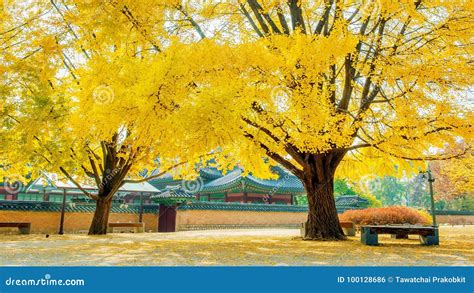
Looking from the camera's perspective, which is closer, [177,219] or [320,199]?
[320,199]

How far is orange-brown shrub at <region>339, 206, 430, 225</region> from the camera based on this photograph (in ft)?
51.0

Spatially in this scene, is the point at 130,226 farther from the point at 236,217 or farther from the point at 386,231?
the point at 386,231

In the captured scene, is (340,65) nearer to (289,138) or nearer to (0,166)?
(289,138)

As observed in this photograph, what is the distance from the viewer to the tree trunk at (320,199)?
1066 centimetres

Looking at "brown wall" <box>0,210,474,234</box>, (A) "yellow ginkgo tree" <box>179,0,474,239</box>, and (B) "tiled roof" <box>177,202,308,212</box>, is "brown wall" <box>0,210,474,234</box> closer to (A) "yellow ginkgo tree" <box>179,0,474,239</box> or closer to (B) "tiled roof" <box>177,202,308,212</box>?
(B) "tiled roof" <box>177,202,308,212</box>

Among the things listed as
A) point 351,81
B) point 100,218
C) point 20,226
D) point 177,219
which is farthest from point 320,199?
point 177,219

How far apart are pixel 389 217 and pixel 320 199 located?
6.25 meters

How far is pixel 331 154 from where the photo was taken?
1075cm

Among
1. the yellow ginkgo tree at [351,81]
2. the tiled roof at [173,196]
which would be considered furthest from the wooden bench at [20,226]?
the yellow ginkgo tree at [351,81]

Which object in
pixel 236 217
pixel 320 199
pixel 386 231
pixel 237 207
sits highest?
pixel 320 199

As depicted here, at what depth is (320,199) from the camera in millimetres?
10773

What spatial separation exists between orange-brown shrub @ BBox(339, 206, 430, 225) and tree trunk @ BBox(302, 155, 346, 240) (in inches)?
221

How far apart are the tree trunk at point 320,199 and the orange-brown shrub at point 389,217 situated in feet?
18.4

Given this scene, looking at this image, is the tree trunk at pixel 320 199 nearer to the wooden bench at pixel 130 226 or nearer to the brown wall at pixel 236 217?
the wooden bench at pixel 130 226
